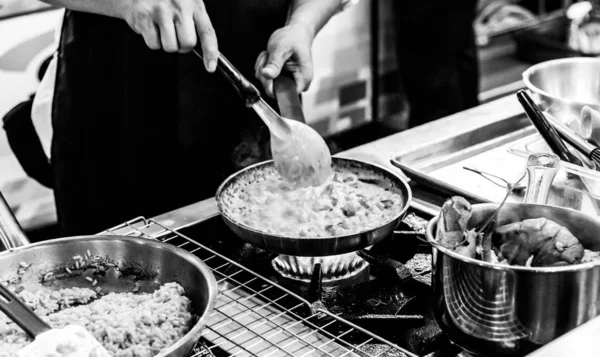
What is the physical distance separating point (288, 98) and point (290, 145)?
0.22 metres

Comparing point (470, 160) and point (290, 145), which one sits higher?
point (290, 145)

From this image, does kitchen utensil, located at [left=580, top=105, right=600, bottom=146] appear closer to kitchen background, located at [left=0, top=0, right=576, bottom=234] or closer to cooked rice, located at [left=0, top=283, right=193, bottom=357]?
cooked rice, located at [left=0, top=283, right=193, bottom=357]

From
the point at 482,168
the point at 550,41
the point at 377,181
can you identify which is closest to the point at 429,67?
the point at 550,41

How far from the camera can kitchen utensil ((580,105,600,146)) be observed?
1.71 meters

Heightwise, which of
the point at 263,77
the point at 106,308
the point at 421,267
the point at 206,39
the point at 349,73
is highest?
the point at 206,39

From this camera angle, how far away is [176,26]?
67.8 inches

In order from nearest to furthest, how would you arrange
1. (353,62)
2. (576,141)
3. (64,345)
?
(64,345) < (576,141) < (353,62)

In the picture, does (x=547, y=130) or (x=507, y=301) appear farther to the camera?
(x=547, y=130)

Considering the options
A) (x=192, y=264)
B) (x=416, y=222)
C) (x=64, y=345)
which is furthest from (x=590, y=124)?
(x=64, y=345)

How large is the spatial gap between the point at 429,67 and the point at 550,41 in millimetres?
843

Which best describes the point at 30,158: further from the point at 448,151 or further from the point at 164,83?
the point at 448,151

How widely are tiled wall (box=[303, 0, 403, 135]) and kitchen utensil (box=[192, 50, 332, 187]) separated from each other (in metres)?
2.20

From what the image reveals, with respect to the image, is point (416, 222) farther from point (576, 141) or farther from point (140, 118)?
point (140, 118)

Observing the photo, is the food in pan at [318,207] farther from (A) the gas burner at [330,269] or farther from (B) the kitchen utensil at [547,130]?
(B) the kitchen utensil at [547,130]
